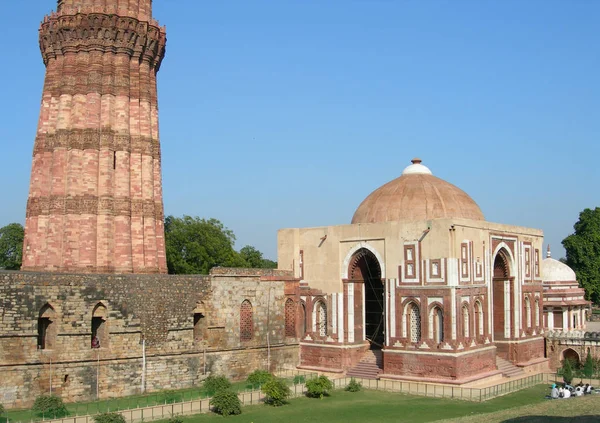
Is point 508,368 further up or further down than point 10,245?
further down

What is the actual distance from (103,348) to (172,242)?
23179 mm

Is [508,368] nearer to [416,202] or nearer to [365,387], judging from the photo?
[365,387]

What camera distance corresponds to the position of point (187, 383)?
25781 mm

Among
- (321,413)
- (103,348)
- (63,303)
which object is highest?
(63,303)

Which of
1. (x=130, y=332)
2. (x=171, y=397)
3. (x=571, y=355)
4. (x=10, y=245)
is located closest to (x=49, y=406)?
(x=171, y=397)

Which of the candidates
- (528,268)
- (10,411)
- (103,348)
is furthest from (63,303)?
(528,268)

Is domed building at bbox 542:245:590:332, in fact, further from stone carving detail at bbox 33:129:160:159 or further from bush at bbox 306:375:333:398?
stone carving detail at bbox 33:129:160:159

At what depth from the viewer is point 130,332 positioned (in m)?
24.4

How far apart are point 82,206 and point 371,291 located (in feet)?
42.4

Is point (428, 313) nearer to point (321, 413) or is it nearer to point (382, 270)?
point (382, 270)

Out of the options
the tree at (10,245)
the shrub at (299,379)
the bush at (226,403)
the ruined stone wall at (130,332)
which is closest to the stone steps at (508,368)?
the shrub at (299,379)

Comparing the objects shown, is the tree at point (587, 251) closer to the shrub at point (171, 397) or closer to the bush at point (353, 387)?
the bush at point (353, 387)

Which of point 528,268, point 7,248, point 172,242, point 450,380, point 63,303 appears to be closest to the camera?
point 63,303

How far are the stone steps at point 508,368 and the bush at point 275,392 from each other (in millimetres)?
9910
